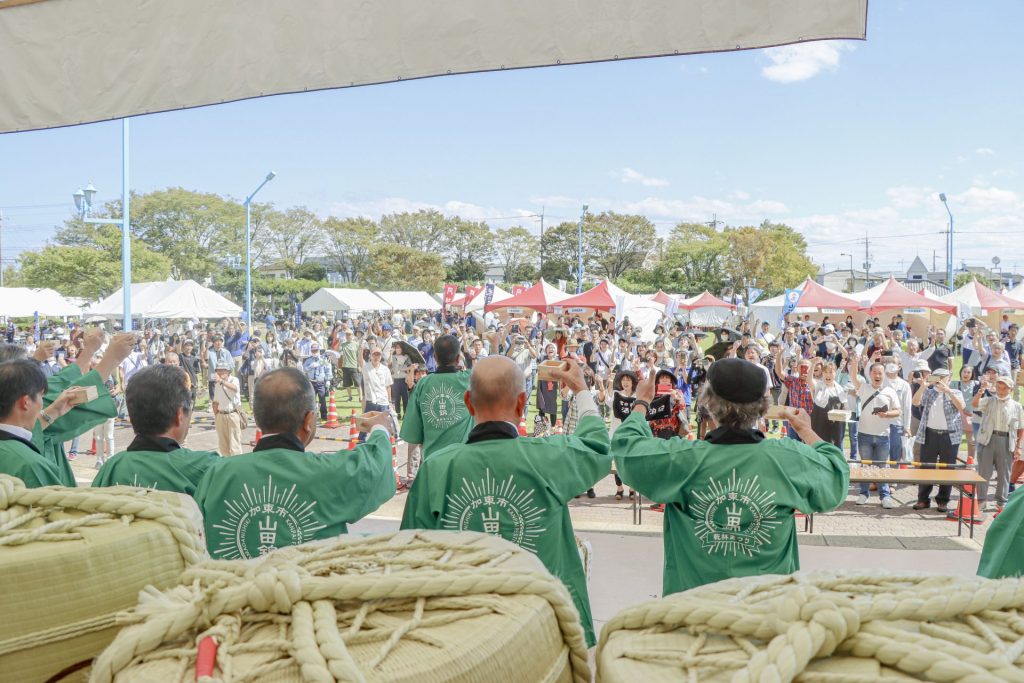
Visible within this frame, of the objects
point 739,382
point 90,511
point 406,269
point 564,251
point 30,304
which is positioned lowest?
point 90,511

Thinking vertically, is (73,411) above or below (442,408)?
above

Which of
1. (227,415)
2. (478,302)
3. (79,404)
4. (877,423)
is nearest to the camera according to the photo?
(79,404)

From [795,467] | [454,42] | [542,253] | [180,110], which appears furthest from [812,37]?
[542,253]

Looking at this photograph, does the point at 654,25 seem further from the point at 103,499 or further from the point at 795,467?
the point at 103,499

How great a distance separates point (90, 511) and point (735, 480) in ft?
6.10

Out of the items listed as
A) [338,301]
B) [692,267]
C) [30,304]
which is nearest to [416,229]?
[692,267]

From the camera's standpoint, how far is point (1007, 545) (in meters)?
1.83

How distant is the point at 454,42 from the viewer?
244cm

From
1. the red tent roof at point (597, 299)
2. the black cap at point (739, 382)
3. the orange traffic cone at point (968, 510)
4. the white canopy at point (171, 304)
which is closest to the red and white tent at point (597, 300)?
the red tent roof at point (597, 299)

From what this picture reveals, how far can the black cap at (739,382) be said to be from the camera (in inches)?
99.2

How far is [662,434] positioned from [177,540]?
8097 mm

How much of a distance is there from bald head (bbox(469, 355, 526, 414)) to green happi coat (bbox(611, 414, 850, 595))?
403mm

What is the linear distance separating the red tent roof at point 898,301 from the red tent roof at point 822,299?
59cm

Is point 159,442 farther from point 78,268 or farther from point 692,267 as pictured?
point 692,267
